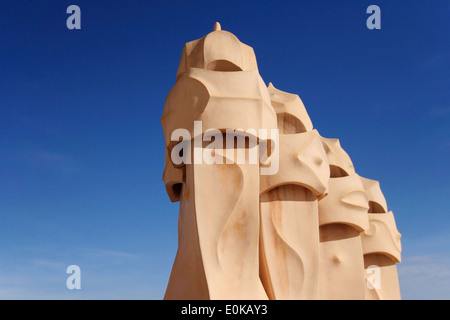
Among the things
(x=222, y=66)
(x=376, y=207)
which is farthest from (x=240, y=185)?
(x=376, y=207)

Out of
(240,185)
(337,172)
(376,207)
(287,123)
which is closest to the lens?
(240,185)

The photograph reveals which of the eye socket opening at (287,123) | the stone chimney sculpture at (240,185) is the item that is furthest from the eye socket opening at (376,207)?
the eye socket opening at (287,123)

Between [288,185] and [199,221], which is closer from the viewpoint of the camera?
[199,221]

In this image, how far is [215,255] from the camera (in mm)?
6246

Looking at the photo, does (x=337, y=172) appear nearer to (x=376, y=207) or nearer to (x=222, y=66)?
(x=376, y=207)

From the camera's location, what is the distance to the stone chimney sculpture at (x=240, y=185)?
638cm

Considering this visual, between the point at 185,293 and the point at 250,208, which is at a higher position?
the point at 250,208

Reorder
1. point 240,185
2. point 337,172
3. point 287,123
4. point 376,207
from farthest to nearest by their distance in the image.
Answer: point 376,207 < point 337,172 < point 287,123 < point 240,185

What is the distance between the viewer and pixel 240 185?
6578mm
